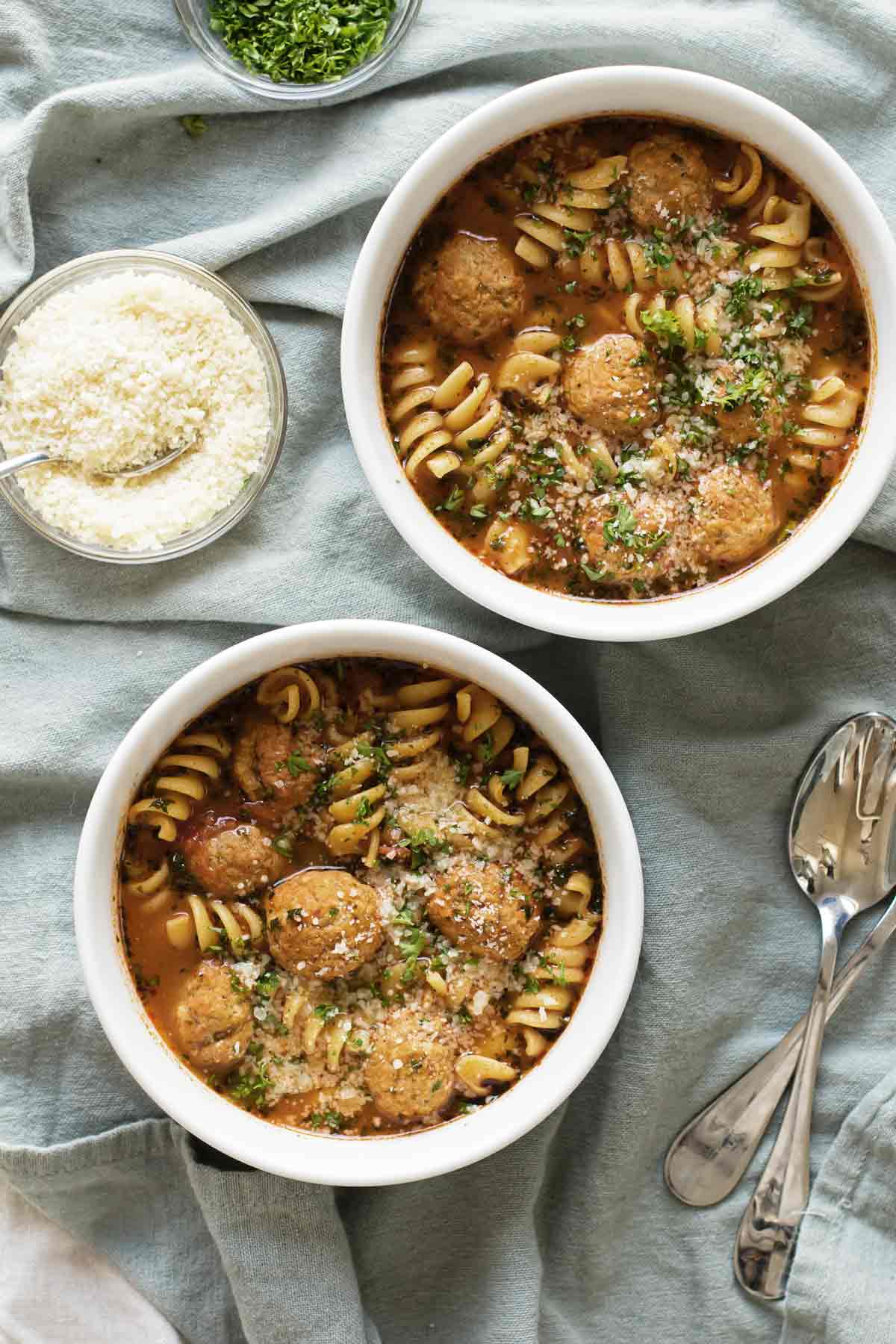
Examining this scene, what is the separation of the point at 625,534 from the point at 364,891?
51.0 inches

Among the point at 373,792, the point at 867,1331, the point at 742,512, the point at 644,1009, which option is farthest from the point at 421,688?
the point at 867,1331

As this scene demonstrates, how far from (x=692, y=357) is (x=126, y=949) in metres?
2.40

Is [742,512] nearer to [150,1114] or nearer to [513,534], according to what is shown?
[513,534]

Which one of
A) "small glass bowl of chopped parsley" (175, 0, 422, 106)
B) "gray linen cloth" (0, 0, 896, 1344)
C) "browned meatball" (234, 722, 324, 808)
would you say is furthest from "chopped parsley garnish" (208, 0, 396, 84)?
"browned meatball" (234, 722, 324, 808)

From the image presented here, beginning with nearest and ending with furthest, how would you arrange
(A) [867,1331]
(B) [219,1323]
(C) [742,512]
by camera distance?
(C) [742,512] → (A) [867,1331] → (B) [219,1323]

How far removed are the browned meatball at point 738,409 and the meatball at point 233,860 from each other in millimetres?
1827

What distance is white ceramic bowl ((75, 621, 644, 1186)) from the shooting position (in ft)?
11.2

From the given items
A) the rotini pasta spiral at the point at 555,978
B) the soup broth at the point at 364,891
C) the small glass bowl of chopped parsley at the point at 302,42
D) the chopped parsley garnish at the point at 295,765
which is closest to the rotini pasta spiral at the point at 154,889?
the soup broth at the point at 364,891

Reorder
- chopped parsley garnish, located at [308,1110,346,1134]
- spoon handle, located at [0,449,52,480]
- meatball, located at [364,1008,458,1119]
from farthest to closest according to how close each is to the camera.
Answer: spoon handle, located at [0,449,52,480] < chopped parsley garnish, located at [308,1110,346,1134] < meatball, located at [364,1008,458,1119]

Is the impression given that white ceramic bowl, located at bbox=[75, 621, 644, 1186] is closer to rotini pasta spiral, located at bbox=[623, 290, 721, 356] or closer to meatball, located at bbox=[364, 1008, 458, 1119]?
meatball, located at bbox=[364, 1008, 458, 1119]

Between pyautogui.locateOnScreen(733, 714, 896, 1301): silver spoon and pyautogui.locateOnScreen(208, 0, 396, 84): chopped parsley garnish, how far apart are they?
2700 millimetres

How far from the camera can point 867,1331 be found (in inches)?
150

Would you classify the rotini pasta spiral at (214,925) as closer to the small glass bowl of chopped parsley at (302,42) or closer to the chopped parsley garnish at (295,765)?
the chopped parsley garnish at (295,765)

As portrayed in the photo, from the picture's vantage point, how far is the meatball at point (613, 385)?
346 centimetres
